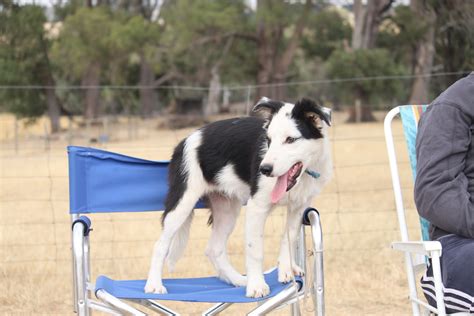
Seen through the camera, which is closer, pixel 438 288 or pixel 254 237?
pixel 438 288

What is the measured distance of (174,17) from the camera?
85.4 ft

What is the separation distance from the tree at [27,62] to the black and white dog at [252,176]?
1393 cm

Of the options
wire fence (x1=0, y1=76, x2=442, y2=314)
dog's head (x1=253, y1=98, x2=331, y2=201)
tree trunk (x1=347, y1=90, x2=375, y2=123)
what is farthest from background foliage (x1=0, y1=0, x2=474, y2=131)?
dog's head (x1=253, y1=98, x2=331, y2=201)

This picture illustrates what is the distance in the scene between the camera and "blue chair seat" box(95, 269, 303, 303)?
277cm

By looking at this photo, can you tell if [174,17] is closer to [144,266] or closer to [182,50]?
[182,50]

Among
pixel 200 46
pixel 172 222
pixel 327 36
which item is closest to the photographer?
pixel 172 222

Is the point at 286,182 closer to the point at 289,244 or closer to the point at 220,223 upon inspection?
the point at 289,244

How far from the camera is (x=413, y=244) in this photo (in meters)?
2.53

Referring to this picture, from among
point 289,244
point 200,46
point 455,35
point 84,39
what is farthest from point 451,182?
point 200,46

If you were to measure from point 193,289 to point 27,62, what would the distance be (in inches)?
830

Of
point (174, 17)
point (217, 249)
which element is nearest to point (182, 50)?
point (174, 17)

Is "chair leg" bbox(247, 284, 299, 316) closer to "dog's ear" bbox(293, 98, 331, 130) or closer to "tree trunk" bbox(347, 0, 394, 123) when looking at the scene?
"dog's ear" bbox(293, 98, 331, 130)

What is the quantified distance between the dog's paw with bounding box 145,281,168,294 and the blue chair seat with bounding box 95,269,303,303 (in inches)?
0.9

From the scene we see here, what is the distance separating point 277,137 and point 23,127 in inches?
898
